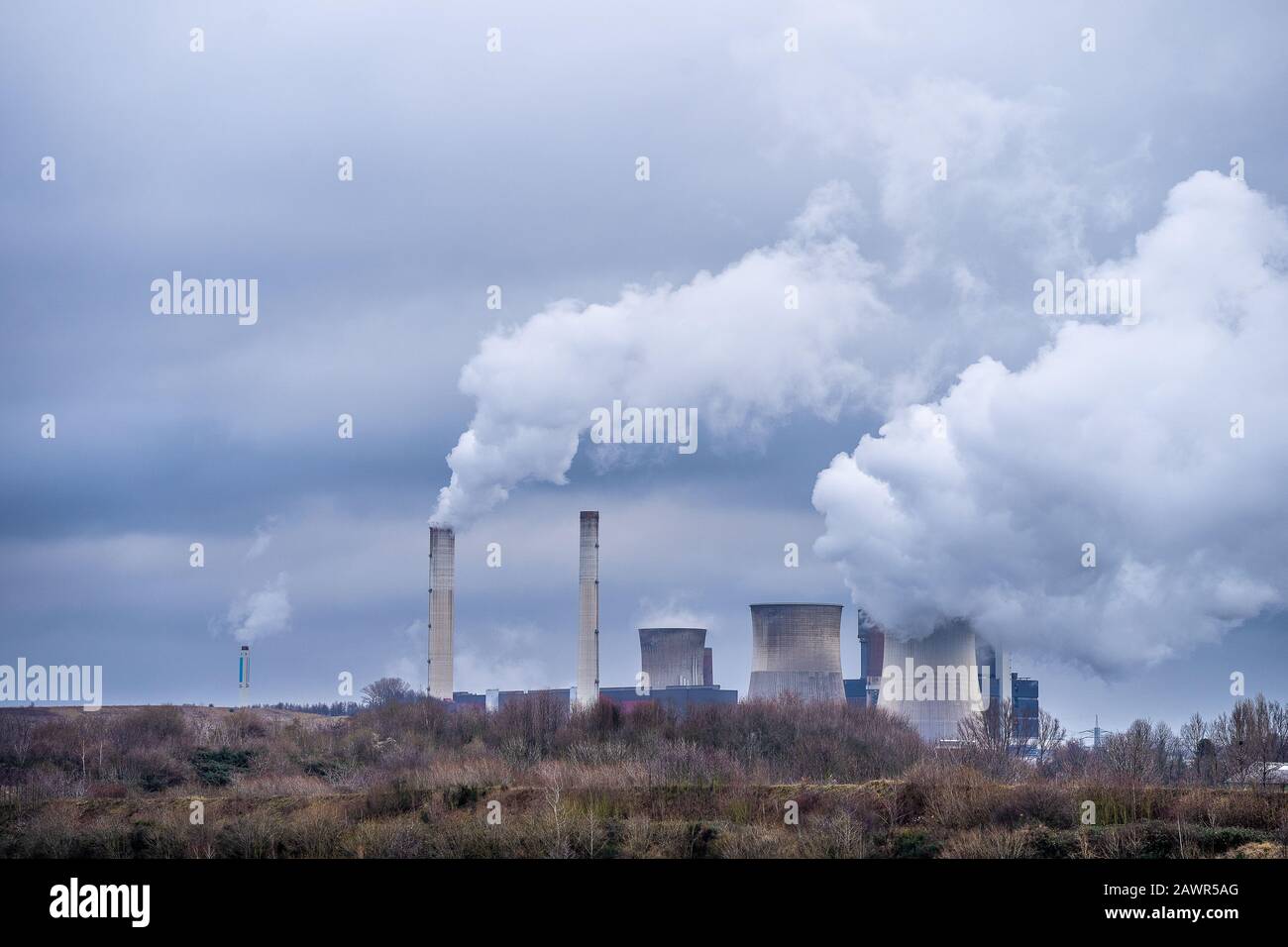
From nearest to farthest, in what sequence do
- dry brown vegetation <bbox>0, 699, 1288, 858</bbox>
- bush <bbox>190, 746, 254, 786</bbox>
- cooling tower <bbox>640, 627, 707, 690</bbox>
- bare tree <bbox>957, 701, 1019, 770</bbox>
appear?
dry brown vegetation <bbox>0, 699, 1288, 858</bbox>, bare tree <bbox>957, 701, 1019, 770</bbox>, bush <bbox>190, 746, 254, 786</bbox>, cooling tower <bbox>640, 627, 707, 690</bbox>

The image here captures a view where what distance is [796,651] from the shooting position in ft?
160

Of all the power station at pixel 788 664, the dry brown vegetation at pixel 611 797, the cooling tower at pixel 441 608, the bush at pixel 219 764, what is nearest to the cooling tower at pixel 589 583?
the power station at pixel 788 664

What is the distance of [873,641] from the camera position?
65.9 m

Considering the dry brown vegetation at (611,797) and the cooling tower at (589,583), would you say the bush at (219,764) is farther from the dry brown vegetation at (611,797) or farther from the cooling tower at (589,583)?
the cooling tower at (589,583)

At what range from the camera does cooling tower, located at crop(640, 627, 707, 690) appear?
193ft

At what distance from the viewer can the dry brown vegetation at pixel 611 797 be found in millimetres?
22766

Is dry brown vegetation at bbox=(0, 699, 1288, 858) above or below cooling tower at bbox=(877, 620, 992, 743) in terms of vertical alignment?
below

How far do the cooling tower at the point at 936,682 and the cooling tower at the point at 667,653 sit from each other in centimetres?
825

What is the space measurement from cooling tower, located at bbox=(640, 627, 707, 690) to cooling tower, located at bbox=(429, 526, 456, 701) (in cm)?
833

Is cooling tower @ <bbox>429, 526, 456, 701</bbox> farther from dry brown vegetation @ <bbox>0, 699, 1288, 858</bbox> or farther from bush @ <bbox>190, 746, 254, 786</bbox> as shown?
bush @ <bbox>190, 746, 254, 786</bbox>

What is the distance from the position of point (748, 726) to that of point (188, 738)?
1690cm

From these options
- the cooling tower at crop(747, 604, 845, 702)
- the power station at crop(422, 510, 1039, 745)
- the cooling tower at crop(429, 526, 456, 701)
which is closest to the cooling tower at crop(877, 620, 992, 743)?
the power station at crop(422, 510, 1039, 745)
